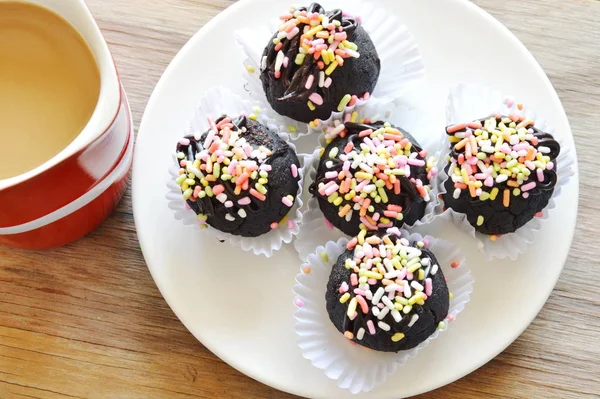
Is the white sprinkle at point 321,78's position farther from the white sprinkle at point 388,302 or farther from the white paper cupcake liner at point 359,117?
the white sprinkle at point 388,302

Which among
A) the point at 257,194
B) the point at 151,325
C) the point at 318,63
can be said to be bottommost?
the point at 151,325

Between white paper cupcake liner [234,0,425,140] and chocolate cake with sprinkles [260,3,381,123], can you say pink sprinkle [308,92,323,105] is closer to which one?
chocolate cake with sprinkles [260,3,381,123]

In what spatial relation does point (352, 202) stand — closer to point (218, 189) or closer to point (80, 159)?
point (218, 189)

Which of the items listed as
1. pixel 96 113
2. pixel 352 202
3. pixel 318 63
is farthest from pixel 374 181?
pixel 96 113

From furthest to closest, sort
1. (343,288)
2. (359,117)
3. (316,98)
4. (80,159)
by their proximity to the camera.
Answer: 1. (359,117)
2. (316,98)
3. (343,288)
4. (80,159)

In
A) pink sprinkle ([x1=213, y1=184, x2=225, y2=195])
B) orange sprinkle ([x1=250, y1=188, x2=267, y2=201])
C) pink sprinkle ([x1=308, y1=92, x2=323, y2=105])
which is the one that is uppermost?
pink sprinkle ([x1=308, y1=92, x2=323, y2=105])

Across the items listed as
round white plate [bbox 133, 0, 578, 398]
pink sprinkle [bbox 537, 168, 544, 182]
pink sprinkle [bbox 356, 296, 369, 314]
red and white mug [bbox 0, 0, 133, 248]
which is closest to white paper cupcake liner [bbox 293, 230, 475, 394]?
round white plate [bbox 133, 0, 578, 398]

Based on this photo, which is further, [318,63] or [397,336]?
[318,63]

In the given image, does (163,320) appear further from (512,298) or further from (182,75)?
(512,298)
